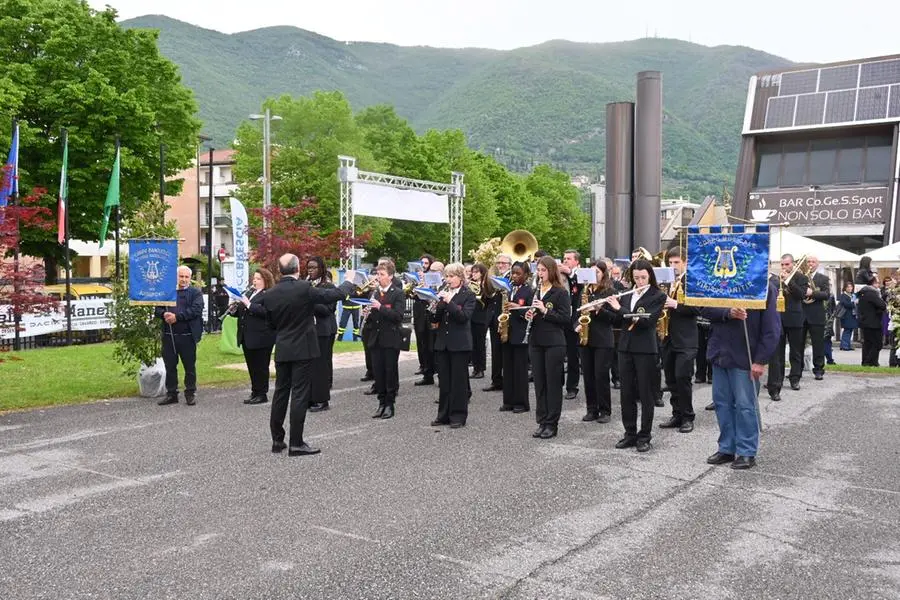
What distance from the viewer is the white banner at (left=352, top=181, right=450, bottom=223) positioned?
2759cm

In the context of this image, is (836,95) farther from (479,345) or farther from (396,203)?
(479,345)

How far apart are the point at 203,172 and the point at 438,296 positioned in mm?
91670

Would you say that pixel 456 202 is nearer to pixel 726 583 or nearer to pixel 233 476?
pixel 233 476

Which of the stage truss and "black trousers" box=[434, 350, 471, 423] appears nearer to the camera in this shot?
"black trousers" box=[434, 350, 471, 423]

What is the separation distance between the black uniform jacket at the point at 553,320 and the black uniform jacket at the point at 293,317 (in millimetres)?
2421

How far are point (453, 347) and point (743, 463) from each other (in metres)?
3.45

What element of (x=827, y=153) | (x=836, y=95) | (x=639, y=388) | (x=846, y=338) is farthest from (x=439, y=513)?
(x=836, y=95)

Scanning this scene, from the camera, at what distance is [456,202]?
34469 mm

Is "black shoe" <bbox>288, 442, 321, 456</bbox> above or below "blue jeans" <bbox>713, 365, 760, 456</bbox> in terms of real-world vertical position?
below

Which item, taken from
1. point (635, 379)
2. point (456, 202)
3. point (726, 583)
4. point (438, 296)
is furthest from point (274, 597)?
point (456, 202)

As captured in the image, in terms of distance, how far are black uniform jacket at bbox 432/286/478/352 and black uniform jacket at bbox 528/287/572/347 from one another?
0.88 metres

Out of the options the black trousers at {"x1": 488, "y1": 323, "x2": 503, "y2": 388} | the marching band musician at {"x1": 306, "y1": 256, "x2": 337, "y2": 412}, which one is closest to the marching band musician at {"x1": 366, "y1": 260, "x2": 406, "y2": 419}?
the marching band musician at {"x1": 306, "y1": 256, "x2": 337, "y2": 412}

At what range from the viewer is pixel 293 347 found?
816cm

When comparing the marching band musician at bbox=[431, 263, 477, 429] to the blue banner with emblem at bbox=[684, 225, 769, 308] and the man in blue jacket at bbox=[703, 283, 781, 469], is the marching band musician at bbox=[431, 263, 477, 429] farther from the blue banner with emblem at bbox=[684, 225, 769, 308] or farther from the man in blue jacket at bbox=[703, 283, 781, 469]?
the man in blue jacket at bbox=[703, 283, 781, 469]
